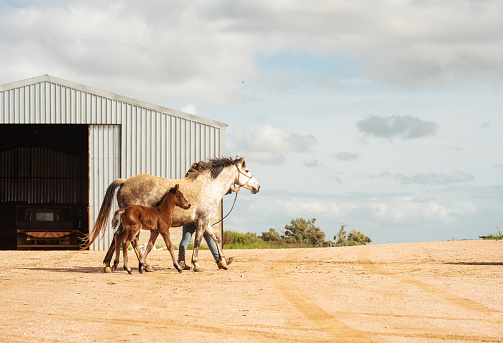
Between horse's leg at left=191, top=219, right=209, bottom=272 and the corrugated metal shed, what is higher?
the corrugated metal shed

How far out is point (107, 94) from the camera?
21.4 m

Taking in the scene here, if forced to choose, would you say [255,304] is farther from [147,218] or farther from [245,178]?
[245,178]

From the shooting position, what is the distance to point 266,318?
6988 mm

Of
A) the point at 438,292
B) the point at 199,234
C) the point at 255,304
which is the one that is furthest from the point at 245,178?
the point at 255,304

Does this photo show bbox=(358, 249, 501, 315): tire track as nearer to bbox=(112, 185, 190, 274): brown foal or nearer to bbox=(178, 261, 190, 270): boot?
bbox=(178, 261, 190, 270): boot

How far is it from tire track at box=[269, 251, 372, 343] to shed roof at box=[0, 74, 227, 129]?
36.7ft

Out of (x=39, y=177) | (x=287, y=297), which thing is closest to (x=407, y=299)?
(x=287, y=297)

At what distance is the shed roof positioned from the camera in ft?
70.1

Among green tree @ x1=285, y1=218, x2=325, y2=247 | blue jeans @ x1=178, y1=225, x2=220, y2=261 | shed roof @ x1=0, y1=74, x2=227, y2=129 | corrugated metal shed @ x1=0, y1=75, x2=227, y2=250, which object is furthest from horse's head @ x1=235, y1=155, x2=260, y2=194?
green tree @ x1=285, y1=218, x2=325, y2=247

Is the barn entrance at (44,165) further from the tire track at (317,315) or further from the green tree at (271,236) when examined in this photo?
the tire track at (317,315)

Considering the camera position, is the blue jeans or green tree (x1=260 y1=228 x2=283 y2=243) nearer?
the blue jeans

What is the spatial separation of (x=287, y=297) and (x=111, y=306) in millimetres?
2580

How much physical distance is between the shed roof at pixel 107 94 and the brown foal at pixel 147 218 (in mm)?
10011

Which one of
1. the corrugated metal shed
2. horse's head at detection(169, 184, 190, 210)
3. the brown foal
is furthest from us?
the corrugated metal shed
